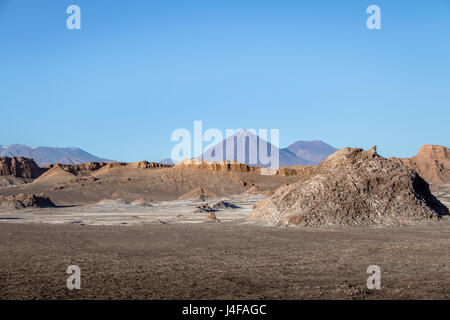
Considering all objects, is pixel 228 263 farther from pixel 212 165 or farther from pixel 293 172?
pixel 293 172

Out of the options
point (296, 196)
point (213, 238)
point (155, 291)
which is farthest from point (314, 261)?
point (296, 196)

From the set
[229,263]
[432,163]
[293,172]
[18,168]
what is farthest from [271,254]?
[432,163]

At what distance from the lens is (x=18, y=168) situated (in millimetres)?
108500

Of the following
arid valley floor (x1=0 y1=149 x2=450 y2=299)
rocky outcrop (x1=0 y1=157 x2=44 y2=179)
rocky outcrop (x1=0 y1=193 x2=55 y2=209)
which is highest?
arid valley floor (x1=0 y1=149 x2=450 y2=299)

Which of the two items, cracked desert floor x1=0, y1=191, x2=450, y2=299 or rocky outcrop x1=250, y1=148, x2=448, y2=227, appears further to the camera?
rocky outcrop x1=250, y1=148, x2=448, y2=227

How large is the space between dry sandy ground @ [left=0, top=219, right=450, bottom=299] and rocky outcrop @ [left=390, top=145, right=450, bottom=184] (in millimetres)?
87659

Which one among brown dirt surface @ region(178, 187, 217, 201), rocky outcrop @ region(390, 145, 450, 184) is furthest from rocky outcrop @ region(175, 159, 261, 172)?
rocky outcrop @ region(390, 145, 450, 184)

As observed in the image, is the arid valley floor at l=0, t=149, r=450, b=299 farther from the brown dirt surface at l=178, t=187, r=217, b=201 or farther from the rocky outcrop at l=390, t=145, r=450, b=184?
the rocky outcrop at l=390, t=145, r=450, b=184

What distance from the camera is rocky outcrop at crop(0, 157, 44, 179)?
104938 millimetres

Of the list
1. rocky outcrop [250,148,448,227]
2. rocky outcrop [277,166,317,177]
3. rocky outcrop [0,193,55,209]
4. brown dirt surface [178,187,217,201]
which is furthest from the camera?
rocky outcrop [277,166,317,177]

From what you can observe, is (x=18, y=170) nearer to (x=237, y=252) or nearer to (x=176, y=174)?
(x=176, y=174)

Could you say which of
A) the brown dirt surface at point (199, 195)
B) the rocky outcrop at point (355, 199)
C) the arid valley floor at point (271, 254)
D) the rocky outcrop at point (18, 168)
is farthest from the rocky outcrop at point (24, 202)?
the rocky outcrop at point (18, 168)

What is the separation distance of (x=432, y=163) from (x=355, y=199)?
9652 cm

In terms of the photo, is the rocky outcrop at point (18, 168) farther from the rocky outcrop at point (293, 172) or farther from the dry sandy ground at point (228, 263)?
the dry sandy ground at point (228, 263)
